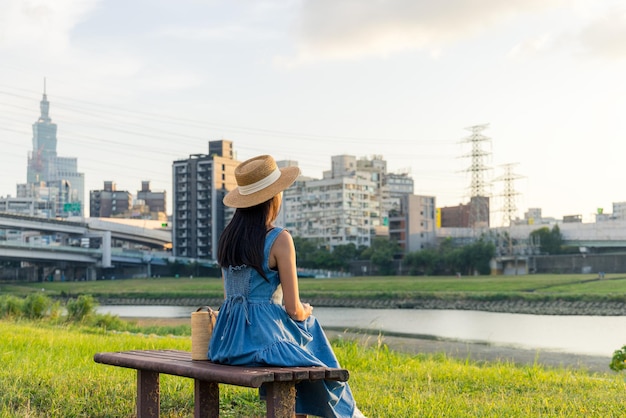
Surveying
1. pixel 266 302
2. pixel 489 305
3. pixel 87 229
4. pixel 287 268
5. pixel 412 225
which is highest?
pixel 412 225

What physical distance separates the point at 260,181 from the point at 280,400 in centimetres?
104

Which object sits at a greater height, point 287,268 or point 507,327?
point 287,268

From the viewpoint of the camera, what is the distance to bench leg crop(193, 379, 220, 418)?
12.3ft

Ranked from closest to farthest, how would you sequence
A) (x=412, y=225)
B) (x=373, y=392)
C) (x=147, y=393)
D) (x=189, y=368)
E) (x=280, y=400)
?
(x=280, y=400) < (x=189, y=368) < (x=147, y=393) < (x=373, y=392) < (x=412, y=225)

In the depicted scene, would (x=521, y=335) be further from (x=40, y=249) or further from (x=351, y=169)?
(x=351, y=169)

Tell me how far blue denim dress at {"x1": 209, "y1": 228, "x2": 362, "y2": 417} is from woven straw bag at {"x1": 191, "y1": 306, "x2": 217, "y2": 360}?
5 centimetres

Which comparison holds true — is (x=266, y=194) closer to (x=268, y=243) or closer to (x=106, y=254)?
(x=268, y=243)

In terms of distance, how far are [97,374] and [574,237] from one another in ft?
249

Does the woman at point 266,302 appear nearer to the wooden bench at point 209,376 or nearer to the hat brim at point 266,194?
the hat brim at point 266,194

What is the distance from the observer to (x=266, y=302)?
362 centimetres

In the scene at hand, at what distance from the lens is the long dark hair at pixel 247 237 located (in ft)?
11.7

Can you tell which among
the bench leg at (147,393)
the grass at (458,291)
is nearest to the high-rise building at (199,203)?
the grass at (458,291)

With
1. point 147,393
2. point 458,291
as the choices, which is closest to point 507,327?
point 458,291

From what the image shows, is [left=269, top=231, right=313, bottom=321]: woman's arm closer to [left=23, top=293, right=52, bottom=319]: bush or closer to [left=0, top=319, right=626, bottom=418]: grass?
[left=0, top=319, right=626, bottom=418]: grass
